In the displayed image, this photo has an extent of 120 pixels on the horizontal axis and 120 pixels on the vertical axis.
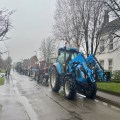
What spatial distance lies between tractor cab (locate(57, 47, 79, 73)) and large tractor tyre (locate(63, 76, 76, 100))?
5.37 ft

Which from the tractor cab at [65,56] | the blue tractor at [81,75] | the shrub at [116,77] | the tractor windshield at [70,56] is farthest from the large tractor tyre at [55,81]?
the shrub at [116,77]

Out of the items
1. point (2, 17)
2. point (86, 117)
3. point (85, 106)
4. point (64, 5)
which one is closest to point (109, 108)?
point (85, 106)

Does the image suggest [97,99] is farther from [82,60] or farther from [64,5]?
[64,5]

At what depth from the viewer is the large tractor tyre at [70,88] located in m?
16.6

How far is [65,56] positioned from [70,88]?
305cm

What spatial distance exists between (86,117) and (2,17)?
45.0 feet

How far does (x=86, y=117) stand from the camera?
442 inches

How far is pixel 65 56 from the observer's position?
1927 cm

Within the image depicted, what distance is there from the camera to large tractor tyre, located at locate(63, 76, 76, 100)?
54.5 feet

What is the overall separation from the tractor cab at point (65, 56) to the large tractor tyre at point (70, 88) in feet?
5.37

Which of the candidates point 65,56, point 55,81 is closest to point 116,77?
point 55,81

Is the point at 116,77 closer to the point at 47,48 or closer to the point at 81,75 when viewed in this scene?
the point at 81,75

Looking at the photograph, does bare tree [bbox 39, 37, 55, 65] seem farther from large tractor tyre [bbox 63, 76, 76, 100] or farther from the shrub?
large tractor tyre [bbox 63, 76, 76, 100]

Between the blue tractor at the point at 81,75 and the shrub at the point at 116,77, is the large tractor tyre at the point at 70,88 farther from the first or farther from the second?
the shrub at the point at 116,77
